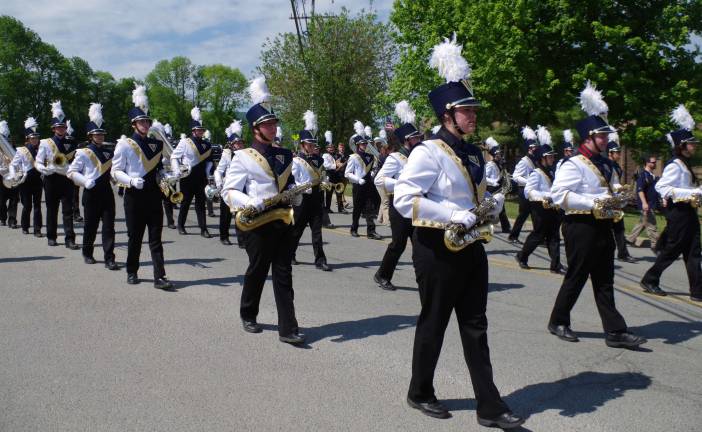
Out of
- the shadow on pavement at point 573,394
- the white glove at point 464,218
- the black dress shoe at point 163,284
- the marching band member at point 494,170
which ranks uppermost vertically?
the marching band member at point 494,170

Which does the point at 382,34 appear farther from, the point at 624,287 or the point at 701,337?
the point at 701,337

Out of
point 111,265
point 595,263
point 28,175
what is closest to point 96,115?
point 111,265

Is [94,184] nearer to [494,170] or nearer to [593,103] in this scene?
[593,103]

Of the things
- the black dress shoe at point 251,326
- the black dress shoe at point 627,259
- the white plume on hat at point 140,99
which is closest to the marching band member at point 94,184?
the white plume on hat at point 140,99

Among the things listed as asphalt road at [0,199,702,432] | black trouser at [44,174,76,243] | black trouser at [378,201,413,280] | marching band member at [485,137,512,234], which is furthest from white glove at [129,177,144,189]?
marching band member at [485,137,512,234]

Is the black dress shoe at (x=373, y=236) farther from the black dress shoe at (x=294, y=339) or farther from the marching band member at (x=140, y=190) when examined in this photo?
the black dress shoe at (x=294, y=339)

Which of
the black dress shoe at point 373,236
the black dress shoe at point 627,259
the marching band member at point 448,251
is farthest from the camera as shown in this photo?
the black dress shoe at point 373,236

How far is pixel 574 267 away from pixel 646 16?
24.9m

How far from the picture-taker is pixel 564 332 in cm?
633

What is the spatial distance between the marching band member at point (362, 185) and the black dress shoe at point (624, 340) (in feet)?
27.0

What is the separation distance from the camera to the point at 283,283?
6.02m

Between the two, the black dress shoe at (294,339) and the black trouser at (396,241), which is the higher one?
the black trouser at (396,241)

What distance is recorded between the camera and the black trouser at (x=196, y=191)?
13726mm

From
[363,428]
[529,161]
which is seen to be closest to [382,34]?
[529,161]
